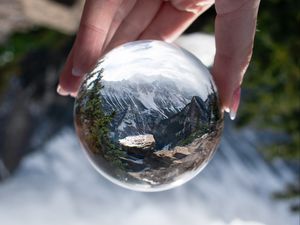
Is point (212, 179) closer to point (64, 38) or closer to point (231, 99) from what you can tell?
point (64, 38)

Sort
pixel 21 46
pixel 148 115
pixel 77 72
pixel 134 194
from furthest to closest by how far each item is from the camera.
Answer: pixel 21 46 → pixel 134 194 → pixel 77 72 → pixel 148 115

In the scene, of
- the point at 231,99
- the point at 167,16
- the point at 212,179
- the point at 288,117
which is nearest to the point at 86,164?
the point at 212,179

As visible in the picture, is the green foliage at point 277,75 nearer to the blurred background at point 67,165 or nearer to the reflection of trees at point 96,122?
the blurred background at point 67,165

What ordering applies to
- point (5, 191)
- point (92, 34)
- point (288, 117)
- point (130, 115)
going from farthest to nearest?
1. point (5, 191)
2. point (288, 117)
3. point (92, 34)
4. point (130, 115)

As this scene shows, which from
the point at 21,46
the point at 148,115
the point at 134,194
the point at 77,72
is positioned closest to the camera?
the point at 148,115

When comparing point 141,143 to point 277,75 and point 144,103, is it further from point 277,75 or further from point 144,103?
point 277,75

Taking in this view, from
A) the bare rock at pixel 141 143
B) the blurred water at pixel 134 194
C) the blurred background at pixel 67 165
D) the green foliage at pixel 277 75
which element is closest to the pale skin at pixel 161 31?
the bare rock at pixel 141 143

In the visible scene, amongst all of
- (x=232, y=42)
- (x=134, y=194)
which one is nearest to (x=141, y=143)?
(x=232, y=42)
